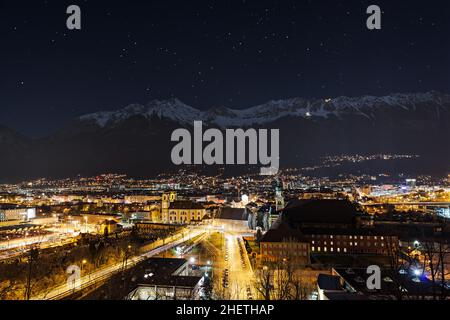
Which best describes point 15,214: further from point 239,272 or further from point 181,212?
point 239,272

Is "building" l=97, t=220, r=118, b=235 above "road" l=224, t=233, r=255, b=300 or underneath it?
underneath

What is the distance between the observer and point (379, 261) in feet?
59.5

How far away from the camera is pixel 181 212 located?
33.4 m

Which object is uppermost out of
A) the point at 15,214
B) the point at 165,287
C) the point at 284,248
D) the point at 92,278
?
the point at 165,287

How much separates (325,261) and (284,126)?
124 meters

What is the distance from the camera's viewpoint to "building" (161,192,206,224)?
3272cm

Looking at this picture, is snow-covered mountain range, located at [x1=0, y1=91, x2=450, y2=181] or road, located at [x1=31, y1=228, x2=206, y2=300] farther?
snow-covered mountain range, located at [x1=0, y1=91, x2=450, y2=181]

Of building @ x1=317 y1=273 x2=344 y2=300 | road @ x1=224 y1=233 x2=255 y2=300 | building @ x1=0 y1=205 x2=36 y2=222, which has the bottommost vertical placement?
building @ x1=0 y1=205 x2=36 y2=222

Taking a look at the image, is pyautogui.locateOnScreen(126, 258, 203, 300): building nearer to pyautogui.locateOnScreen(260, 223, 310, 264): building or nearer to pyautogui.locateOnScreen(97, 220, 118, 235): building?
pyautogui.locateOnScreen(260, 223, 310, 264): building

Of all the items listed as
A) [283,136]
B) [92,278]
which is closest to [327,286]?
[92,278]

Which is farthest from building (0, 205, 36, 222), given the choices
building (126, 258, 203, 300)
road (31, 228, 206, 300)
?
building (126, 258, 203, 300)

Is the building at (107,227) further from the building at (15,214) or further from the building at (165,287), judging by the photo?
the building at (165,287)
